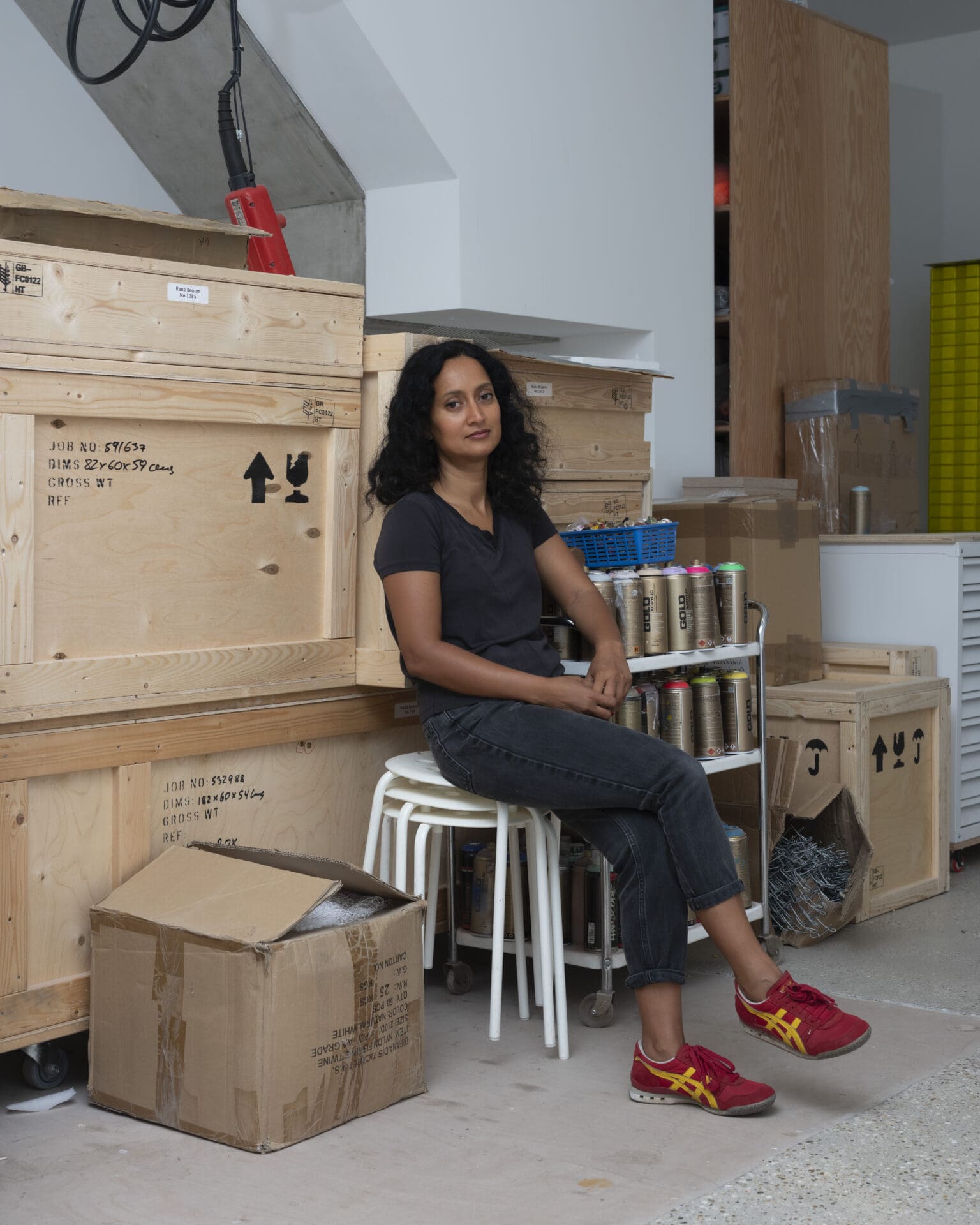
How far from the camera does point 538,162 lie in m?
4.02

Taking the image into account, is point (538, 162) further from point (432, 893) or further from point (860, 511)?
point (432, 893)

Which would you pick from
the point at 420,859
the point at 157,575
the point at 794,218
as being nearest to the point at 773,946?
the point at 420,859

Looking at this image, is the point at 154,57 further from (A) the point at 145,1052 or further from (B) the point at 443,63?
(A) the point at 145,1052

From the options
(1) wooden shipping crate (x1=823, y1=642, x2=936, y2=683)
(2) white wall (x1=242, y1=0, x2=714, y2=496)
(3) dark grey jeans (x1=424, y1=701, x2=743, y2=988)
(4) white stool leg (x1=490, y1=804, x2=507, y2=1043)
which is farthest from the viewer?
(1) wooden shipping crate (x1=823, y1=642, x2=936, y2=683)

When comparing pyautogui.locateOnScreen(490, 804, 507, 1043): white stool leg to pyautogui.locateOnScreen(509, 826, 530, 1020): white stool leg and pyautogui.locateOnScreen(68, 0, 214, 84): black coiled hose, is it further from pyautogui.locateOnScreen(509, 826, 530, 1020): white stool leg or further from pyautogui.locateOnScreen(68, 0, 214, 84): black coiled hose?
pyautogui.locateOnScreen(68, 0, 214, 84): black coiled hose

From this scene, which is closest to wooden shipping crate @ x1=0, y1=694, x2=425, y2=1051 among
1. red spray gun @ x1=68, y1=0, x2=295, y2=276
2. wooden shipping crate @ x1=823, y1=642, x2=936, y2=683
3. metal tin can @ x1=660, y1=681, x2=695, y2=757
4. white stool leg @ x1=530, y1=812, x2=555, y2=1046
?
white stool leg @ x1=530, y1=812, x2=555, y2=1046

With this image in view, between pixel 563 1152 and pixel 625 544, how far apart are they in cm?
A: 127

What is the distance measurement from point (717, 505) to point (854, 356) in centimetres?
181

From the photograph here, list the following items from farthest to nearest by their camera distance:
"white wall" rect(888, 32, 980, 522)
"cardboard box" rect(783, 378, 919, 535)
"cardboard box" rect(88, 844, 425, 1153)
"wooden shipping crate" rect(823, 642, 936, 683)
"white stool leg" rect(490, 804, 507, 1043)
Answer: "white wall" rect(888, 32, 980, 522)
"cardboard box" rect(783, 378, 919, 535)
"wooden shipping crate" rect(823, 642, 936, 683)
"white stool leg" rect(490, 804, 507, 1043)
"cardboard box" rect(88, 844, 425, 1153)

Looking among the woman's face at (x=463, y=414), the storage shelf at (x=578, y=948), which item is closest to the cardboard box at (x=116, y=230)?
the woman's face at (x=463, y=414)

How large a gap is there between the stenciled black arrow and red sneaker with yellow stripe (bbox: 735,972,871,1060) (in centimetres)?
124

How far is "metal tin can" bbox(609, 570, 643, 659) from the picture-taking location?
2846 millimetres

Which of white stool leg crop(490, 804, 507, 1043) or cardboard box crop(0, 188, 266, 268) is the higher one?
cardboard box crop(0, 188, 266, 268)

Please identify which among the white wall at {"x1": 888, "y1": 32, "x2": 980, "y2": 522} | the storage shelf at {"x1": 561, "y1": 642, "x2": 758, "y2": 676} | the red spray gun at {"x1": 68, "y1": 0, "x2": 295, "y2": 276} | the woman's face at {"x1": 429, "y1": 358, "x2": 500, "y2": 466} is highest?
the white wall at {"x1": 888, "y1": 32, "x2": 980, "y2": 522}
